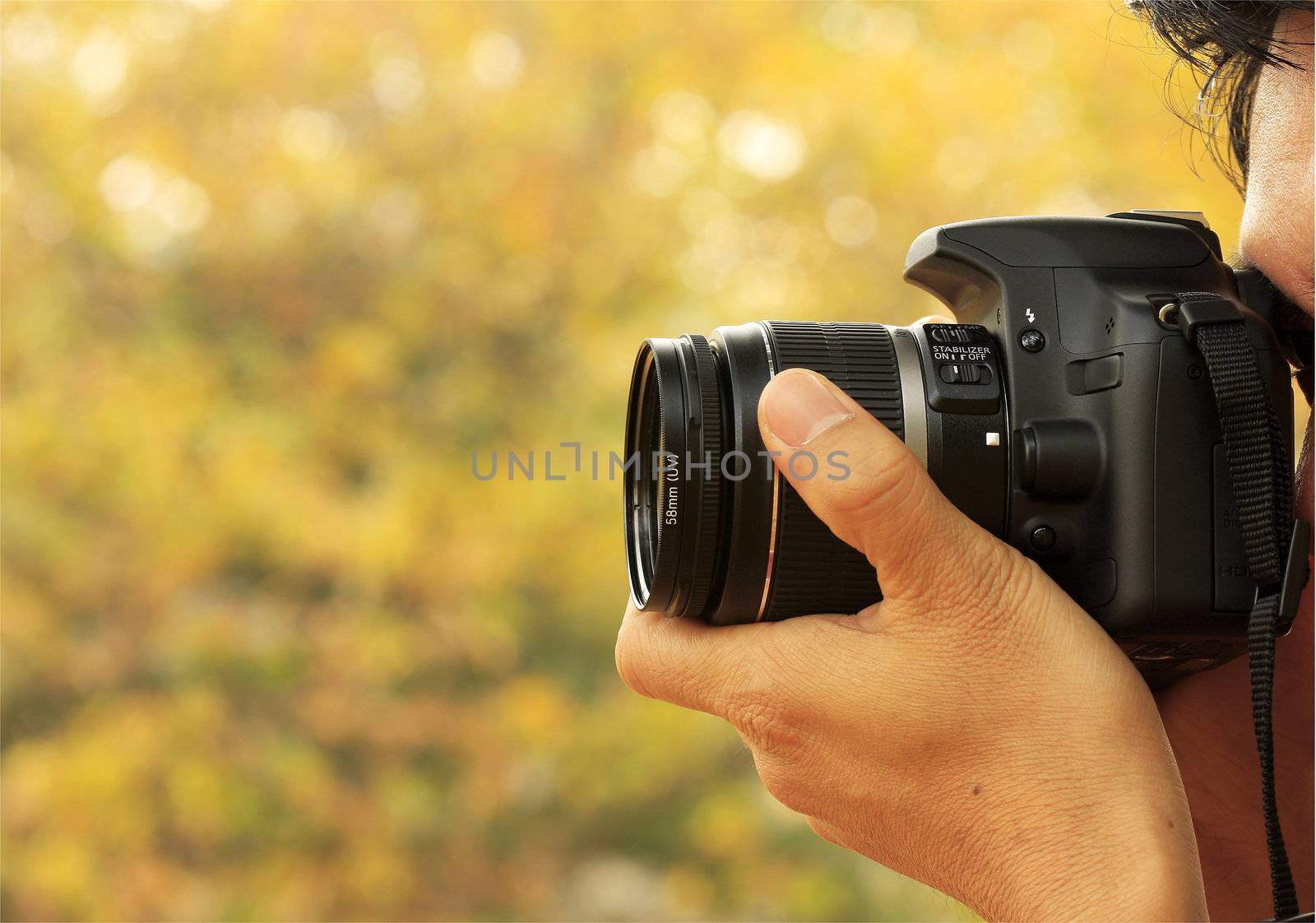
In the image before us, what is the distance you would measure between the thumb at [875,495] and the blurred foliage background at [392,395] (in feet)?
4.10

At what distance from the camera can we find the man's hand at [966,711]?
0.56 metres

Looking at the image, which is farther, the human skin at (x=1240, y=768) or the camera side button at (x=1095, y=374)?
the human skin at (x=1240, y=768)

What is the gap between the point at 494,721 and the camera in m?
1.98

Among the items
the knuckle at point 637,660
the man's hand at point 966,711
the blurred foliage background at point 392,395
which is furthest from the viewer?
the blurred foliage background at point 392,395

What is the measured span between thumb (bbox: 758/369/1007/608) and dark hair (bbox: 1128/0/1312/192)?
30 cm

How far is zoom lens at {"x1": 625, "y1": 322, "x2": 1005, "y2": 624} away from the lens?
2.09 ft

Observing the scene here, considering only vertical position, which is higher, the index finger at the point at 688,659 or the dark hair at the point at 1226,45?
the dark hair at the point at 1226,45

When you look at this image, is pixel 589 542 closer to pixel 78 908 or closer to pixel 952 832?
pixel 78 908

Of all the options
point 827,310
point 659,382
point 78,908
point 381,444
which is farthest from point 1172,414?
point 78,908

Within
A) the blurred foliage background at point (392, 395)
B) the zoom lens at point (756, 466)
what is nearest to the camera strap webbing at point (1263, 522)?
the zoom lens at point (756, 466)

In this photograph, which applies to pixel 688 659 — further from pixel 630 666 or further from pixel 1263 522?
pixel 1263 522

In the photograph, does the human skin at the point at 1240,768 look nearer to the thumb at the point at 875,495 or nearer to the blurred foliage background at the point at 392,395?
the thumb at the point at 875,495

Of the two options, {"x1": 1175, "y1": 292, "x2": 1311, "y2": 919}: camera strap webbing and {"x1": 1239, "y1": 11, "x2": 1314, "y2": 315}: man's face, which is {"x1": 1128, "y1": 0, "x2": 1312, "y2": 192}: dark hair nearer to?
{"x1": 1239, "y1": 11, "x2": 1314, "y2": 315}: man's face

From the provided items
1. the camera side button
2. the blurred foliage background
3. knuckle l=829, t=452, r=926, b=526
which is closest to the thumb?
knuckle l=829, t=452, r=926, b=526
